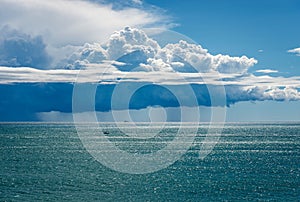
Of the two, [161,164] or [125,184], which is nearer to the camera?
[125,184]

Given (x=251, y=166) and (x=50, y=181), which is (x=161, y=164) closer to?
(x=251, y=166)

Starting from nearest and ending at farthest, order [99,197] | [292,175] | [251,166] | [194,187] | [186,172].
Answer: [99,197], [194,187], [292,175], [186,172], [251,166]

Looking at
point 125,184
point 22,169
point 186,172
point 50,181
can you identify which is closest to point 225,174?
point 186,172

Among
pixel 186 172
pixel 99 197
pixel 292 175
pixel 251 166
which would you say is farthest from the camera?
pixel 251 166

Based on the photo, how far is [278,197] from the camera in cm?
7012

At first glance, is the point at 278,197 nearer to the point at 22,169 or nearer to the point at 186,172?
the point at 186,172

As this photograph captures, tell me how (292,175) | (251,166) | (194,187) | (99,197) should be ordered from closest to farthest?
(99,197) < (194,187) < (292,175) < (251,166)

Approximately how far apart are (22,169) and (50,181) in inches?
888

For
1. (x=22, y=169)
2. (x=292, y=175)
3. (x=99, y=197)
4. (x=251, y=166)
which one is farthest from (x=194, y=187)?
(x=22, y=169)

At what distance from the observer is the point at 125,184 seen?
266ft

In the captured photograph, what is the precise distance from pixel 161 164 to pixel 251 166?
21.9 m

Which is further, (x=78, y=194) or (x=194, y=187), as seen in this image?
(x=194, y=187)

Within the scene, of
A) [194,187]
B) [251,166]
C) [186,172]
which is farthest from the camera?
[251,166]

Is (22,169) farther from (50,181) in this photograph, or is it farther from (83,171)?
(50,181)
